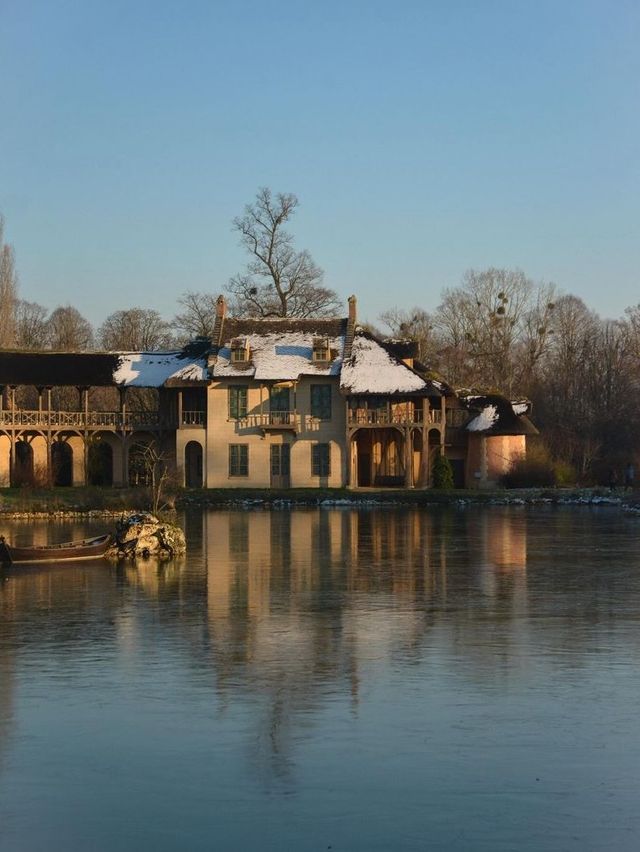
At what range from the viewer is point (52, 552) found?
29547mm

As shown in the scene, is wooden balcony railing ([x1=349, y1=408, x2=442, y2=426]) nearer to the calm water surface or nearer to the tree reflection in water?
the tree reflection in water

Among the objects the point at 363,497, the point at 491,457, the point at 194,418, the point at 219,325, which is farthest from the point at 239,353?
the point at 491,457

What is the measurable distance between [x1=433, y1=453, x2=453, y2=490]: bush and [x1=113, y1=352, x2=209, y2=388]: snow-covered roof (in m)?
11.4

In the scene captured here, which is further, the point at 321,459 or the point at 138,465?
the point at 138,465

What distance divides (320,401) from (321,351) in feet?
7.66

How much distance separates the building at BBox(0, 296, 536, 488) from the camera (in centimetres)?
5962

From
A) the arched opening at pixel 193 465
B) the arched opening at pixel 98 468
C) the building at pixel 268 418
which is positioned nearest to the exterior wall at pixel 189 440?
the building at pixel 268 418

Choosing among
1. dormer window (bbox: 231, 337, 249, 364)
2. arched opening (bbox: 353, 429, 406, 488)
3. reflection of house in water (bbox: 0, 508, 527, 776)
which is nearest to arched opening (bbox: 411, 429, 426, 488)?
arched opening (bbox: 353, 429, 406, 488)

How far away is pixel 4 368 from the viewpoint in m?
61.4

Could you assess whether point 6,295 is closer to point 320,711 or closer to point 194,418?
point 194,418

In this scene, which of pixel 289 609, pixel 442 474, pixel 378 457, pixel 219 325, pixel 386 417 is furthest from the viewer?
pixel 378 457

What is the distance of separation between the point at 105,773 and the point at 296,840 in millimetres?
2667

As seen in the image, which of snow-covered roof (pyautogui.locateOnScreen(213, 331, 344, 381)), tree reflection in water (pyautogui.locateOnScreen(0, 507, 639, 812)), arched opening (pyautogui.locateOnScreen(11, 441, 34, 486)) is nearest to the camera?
tree reflection in water (pyautogui.locateOnScreen(0, 507, 639, 812))

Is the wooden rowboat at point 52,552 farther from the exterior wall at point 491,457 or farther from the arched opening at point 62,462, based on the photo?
the exterior wall at point 491,457
